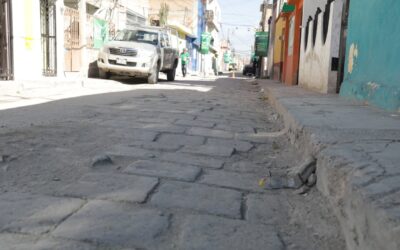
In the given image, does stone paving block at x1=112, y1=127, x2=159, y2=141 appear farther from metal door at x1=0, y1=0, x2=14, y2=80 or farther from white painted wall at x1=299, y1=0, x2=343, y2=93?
metal door at x1=0, y1=0, x2=14, y2=80

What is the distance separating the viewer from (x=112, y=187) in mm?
2738

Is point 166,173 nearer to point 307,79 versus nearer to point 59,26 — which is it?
point 307,79

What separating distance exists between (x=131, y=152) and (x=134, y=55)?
10.2m

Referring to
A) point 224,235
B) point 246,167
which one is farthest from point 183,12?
point 224,235

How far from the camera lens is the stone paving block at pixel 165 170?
3080mm

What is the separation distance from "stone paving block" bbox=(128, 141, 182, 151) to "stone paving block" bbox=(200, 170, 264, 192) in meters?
0.79

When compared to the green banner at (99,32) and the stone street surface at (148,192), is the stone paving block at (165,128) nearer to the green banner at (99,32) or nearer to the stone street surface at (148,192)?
the stone street surface at (148,192)

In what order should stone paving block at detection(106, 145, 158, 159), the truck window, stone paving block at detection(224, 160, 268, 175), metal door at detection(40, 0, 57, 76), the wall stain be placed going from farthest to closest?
1. the truck window
2. metal door at detection(40, 0, 57, 76)
3. the wall stain
4. stone paving block at detection(106, 145, 158, 159)
5. stone paving block at detection(224, 160, 268, 175)

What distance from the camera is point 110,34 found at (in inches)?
736

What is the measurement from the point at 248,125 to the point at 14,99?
451 centimetres

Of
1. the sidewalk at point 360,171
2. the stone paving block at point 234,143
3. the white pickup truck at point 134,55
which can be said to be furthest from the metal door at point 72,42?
the sidewalk at point 360,171

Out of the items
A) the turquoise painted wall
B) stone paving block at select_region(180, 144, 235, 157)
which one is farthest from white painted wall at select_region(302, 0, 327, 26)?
stone paving block at select_region(180, 144, 235, 157)

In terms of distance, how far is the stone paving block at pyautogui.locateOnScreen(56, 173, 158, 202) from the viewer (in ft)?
8.42

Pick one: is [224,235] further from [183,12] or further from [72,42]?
[183,12]
